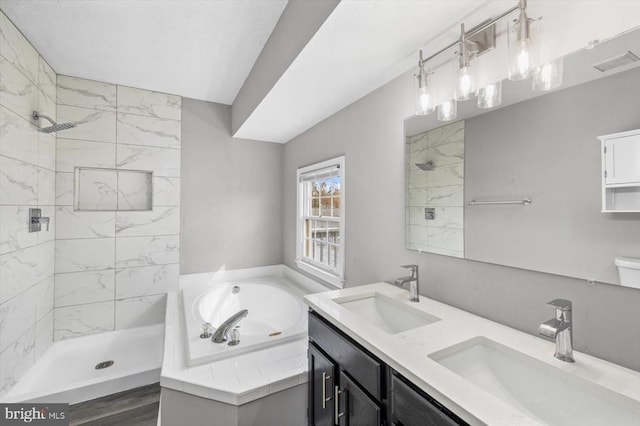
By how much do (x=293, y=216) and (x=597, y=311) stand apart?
2.73 metres

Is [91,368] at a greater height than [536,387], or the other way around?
[536,387]

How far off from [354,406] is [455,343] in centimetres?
49

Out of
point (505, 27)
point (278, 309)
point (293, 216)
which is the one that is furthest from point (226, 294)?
point (505, 27)

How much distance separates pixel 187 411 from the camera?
1506 mm

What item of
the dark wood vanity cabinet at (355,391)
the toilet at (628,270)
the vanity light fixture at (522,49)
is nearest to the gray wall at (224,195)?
the dark wood vanity cabinet at (355,391)

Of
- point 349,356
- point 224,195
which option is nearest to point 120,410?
point 349,356

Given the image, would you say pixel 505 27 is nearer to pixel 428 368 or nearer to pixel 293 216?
pixel 428 368

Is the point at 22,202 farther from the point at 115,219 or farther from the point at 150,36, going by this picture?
the point at 150,36

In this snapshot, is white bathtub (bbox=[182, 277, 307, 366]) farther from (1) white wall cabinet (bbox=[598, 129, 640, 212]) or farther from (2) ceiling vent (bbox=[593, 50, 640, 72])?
(2) ceiling vent (bbox=[593, 50, 640, 72])

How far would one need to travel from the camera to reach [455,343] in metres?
0.97

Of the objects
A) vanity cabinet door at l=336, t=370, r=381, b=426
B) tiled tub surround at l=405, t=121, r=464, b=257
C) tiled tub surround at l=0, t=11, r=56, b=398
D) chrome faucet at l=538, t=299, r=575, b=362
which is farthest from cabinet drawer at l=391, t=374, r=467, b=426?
tiled tub surround at l=0, t=11, r=56, b=398

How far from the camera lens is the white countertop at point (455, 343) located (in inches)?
25.8

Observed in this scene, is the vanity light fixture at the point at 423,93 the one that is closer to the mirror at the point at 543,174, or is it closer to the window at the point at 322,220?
the mirror at the point at 543,174

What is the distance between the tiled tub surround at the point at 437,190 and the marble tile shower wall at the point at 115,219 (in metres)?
2.58
